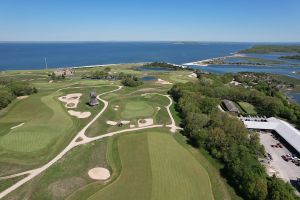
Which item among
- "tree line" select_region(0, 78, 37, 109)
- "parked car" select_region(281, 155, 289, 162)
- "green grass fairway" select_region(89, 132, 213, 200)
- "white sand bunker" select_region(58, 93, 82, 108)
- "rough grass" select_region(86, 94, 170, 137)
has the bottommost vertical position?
"parked car" select_region(281, 155, 289, 162)

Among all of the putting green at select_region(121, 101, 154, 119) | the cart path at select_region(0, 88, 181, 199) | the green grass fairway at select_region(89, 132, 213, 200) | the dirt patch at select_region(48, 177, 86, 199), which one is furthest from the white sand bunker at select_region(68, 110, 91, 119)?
the dirt patch at select_region(48, 177, 86, 199)

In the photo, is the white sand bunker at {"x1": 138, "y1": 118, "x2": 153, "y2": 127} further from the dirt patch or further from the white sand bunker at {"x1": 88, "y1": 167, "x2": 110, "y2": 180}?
the dirt patch

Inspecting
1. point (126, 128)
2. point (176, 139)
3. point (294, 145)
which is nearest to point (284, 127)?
point (294, 145)

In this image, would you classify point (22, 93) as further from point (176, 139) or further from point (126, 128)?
point (176, 139)

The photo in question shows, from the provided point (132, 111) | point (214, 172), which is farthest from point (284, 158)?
point (132, 111)

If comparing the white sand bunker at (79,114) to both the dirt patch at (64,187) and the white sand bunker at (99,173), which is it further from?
the dirt patch at (64,187)
